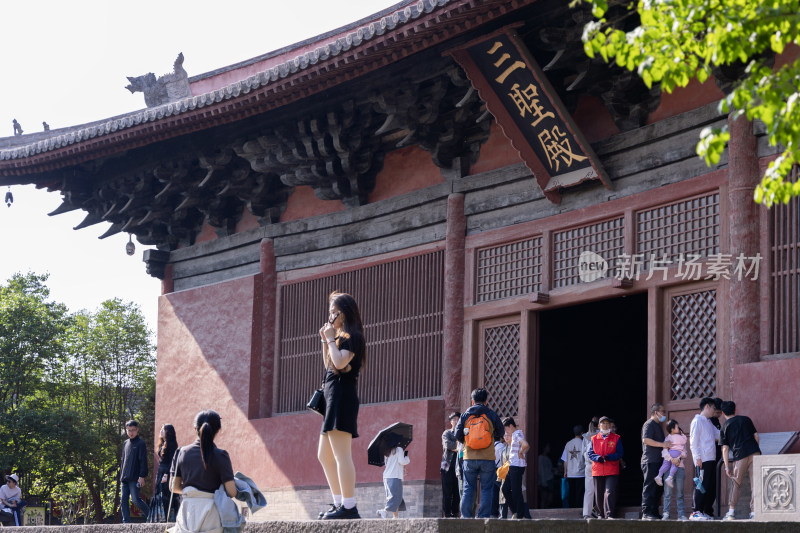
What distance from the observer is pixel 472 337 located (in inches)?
495

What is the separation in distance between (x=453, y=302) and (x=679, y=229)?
9.54ft

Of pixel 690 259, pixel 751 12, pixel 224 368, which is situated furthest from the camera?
pixel 224 368

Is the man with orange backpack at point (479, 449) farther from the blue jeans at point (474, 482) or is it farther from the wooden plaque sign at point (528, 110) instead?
the wooden plaque sign at point (528, 110)

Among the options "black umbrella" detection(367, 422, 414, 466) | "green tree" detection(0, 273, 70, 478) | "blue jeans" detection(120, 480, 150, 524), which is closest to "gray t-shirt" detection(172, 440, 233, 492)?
"black umbrella" detection(367, 422, 414, 466)

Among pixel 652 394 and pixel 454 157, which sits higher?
pixel 454 157

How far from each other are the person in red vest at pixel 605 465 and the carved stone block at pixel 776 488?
2.00 metres

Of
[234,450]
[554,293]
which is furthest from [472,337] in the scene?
[234,450]

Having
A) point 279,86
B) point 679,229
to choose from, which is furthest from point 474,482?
point 279,86

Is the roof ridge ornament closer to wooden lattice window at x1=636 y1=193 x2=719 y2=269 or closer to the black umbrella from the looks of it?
the black umbrella

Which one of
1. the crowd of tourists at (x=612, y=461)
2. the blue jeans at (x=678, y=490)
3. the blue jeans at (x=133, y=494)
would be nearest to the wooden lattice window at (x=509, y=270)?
the crowd of tourists at (x=612, y=461)

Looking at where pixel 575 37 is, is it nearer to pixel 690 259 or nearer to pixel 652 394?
pixel 690 259

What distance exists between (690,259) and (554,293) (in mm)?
1639

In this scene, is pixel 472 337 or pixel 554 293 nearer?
pixel 554 293

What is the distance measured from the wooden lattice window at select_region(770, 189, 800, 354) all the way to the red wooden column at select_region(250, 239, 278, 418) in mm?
7012
